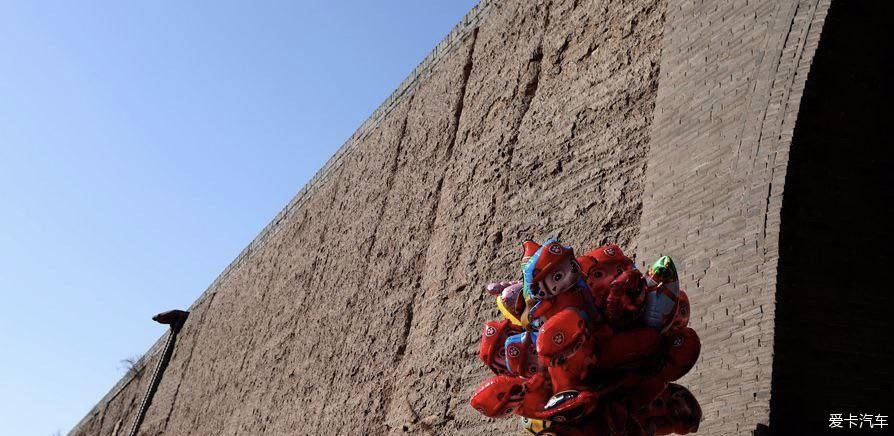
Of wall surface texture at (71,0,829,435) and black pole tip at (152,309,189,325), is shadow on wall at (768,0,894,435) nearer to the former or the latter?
wall surface texture at (71,0,829,435)

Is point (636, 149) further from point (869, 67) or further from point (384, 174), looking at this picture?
point (384, 174)

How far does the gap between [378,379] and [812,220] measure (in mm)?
3707

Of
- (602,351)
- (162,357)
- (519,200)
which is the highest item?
(162,357)

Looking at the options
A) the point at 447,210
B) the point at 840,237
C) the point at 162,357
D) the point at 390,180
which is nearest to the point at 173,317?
the point at 162,357

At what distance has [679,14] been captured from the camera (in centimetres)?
480

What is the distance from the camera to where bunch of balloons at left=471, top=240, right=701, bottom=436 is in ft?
9.52

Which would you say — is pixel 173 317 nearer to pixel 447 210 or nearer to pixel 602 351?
pixel 447 210

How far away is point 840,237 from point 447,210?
322 centimetres

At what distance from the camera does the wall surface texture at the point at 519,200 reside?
377 centimetres

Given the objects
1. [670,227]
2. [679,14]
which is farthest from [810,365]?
[679,14]

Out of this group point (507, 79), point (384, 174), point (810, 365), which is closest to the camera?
point (810, 365)

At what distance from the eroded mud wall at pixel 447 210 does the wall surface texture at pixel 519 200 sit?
17mm

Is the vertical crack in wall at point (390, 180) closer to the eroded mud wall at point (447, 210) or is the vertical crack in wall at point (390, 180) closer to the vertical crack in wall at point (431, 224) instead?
the eroded mud wall at point (447, 210)

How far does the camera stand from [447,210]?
6617mm
